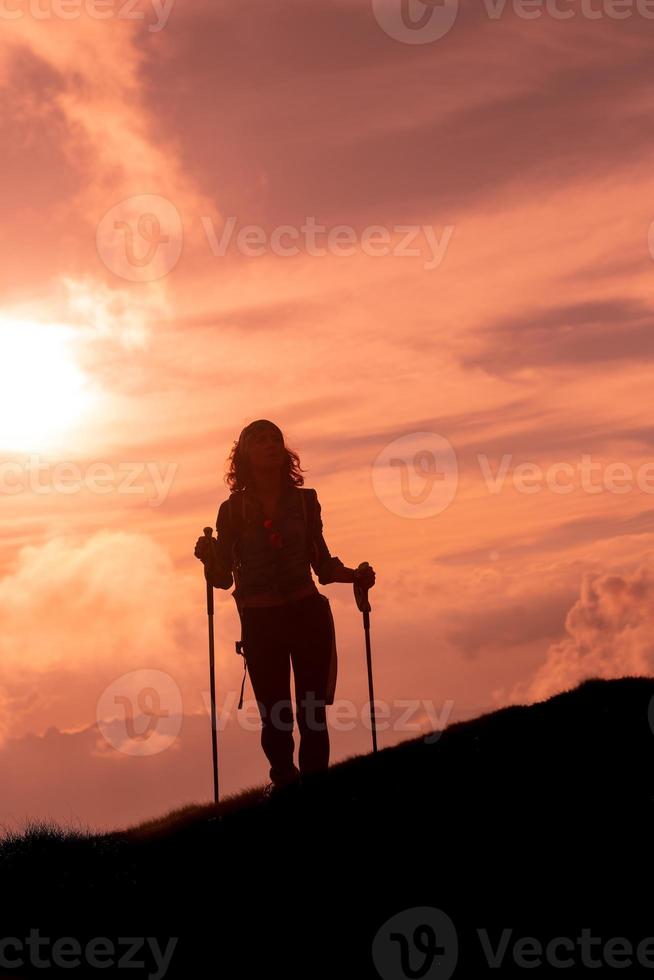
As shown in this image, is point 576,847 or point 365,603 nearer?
point 576,847

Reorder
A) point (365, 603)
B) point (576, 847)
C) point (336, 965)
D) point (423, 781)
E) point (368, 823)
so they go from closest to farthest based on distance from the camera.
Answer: point (336, 965)
point (576, 847)
point (368, 823)
point (423, 781)
point (365, 603)

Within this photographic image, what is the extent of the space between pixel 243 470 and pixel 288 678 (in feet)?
7.72

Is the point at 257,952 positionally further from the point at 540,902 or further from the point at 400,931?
the point at 540,902

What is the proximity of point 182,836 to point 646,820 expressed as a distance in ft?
14.9

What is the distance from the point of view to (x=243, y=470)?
41.2ft

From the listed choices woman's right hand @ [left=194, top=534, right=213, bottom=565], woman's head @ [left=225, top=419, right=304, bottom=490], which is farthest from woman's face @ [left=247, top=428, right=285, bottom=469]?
woman's right hand @ [left=194, top=534, right=213, bottom=565]

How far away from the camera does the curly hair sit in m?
12.6

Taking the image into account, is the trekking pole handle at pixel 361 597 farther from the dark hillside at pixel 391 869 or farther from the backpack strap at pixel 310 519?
the dark hillside at pixel 391 869

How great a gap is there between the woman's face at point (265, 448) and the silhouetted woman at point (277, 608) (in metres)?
0.01

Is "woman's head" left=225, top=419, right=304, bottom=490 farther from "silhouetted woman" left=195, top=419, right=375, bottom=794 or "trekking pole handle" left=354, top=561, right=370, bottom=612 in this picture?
"trekking pole handle" left=354, top=561, right=370, bottom=612

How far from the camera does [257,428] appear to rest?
12.4 metres

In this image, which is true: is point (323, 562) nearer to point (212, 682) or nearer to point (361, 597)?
point (361, 597)

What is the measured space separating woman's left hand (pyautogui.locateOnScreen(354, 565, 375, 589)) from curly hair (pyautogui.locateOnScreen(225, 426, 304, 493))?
4.30 feet

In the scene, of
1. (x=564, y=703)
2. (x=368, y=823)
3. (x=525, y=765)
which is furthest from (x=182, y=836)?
(x=564, y=703)
